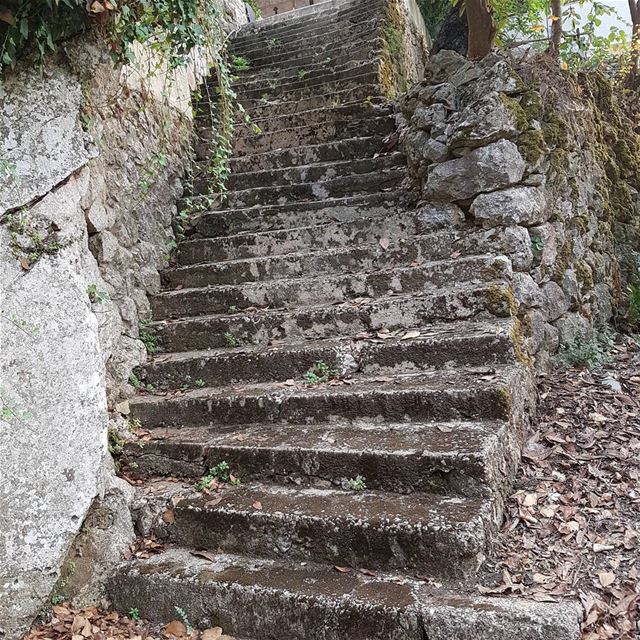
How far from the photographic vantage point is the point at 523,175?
3.47 m

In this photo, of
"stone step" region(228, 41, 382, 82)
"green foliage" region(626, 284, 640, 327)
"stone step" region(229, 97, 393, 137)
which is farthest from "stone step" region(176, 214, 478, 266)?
"stone step" region(228, 41, 382, 82)

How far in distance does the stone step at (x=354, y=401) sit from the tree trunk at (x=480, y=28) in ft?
10.6

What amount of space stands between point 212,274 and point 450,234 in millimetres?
1680

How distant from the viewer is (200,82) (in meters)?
5.24

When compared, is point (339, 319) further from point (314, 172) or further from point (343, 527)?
point (314, 172)

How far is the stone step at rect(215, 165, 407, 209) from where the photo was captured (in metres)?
4.25

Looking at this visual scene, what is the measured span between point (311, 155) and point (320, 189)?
53 centimetres

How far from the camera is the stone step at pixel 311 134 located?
4863 mm

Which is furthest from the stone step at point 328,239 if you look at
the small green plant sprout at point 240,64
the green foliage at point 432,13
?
the green foliage at point 432,13

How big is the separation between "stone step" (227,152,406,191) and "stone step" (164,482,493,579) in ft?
9.59

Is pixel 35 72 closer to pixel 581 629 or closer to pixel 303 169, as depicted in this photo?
pixel 303 169

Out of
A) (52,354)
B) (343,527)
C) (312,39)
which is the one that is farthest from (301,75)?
(343,527)

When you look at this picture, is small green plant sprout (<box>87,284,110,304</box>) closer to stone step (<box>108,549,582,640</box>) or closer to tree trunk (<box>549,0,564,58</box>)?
stone step (<box>108,549,582,640</box>)

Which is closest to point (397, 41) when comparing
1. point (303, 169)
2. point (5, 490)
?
point (303, 169)
